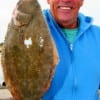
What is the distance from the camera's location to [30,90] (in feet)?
16.9

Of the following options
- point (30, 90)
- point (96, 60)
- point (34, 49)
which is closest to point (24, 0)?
point (34, 49)

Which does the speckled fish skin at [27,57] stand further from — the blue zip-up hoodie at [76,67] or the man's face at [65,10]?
the man's face at [65,10]

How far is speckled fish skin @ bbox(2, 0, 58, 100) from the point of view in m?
5.10

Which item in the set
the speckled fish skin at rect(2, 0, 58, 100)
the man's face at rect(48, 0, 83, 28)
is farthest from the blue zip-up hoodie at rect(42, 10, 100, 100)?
the speckled fish skin at rect(2, 0, 58, 100)

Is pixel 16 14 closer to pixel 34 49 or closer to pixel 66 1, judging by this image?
pixel 34 49

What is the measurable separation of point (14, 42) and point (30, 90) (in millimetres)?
508

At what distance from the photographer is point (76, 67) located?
5.99 m

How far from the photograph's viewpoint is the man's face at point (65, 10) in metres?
6.00

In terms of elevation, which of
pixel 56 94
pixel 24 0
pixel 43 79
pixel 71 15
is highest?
pixel 24 0

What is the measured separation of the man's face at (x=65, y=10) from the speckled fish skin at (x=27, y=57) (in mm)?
856

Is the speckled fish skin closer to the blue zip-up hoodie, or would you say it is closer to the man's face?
the blue zip-up hoodie

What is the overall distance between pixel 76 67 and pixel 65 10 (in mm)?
680

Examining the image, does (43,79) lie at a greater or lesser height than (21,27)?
lesser

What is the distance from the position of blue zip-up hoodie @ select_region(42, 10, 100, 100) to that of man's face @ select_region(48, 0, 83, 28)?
0.09 metres
